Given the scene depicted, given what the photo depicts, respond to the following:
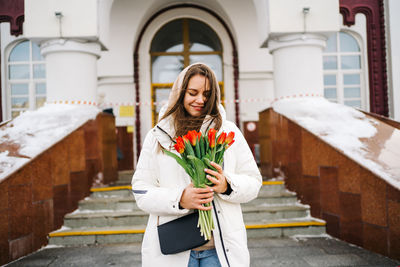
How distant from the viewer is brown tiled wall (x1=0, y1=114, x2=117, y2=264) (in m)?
3.56

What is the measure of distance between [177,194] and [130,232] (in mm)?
2768

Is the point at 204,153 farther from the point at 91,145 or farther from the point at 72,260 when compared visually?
the point at 91,145

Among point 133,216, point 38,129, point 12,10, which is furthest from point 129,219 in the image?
point 12,10

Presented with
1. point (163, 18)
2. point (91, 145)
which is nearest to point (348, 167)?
point (91, 145)

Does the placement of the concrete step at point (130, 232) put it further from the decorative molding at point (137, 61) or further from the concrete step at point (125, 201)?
the decorative molding at point (137, 61)

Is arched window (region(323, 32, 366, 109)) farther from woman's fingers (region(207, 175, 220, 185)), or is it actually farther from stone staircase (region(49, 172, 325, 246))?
woman's fingers (region(207, 175, 220, 185))

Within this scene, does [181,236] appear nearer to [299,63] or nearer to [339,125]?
[339,125]

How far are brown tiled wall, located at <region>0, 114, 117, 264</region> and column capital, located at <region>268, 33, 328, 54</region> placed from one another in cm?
328

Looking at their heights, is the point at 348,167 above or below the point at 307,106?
below

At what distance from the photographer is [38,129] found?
15.5 feet

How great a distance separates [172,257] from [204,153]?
559 millimetres

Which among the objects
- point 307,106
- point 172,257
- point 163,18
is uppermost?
point 163,18

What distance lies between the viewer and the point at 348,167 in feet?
12.6

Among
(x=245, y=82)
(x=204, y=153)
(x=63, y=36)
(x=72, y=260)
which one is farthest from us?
(x=245, y=82)
